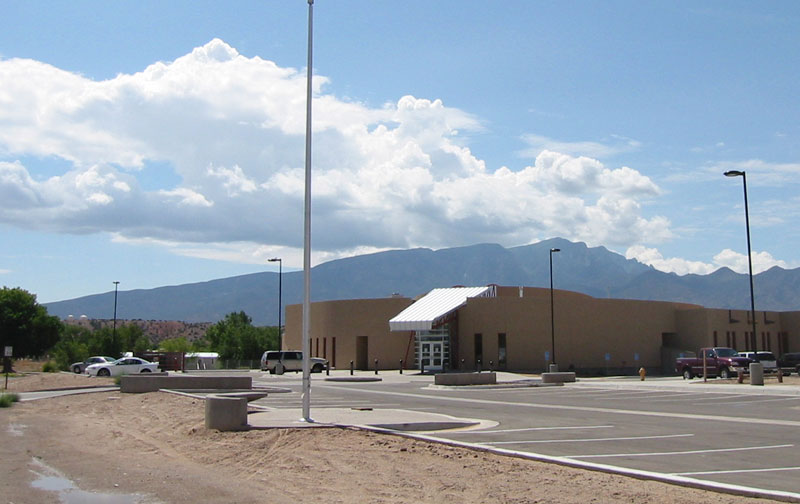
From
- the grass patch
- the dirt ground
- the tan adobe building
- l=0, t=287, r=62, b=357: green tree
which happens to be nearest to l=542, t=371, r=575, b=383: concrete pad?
the tan adobe building

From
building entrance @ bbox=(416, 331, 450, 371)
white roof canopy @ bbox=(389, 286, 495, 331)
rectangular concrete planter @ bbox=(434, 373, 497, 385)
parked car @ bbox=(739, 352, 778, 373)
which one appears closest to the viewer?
rectangular concrete planter @ bbox=(434, 373, 497, 385)

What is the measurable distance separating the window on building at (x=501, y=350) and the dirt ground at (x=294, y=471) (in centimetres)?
4059

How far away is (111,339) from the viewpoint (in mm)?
83688

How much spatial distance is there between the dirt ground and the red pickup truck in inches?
1208

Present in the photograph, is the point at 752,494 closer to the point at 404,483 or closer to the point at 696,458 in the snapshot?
the point at 696,458

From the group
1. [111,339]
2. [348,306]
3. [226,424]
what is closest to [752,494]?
[226,424]

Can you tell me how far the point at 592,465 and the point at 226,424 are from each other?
7.79m

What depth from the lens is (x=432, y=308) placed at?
59.2 metres

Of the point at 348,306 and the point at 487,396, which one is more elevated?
the point at 348,306

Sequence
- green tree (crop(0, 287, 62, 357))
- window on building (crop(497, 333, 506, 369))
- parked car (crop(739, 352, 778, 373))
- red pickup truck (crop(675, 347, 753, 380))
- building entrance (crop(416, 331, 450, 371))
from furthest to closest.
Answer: green tree (crop(0, 287, 62, 357))
building entrance (crop(416, 331, 450, 371))
window on building (crop(497, 333, 506, 369))
parked car (crop(739, 352, 778, 373))
red pickup truck (crop(675, 347, 753, 380))

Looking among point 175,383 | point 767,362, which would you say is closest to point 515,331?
point 767,362

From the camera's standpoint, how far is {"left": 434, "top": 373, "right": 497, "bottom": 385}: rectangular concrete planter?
3691 cm

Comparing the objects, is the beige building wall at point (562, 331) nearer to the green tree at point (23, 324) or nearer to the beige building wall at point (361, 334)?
the beige building wall at point (361, 334)

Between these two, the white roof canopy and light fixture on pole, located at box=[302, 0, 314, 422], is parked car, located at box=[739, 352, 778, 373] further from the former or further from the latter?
light fixture on pole, located at box=[302, 0, 314, 422]
